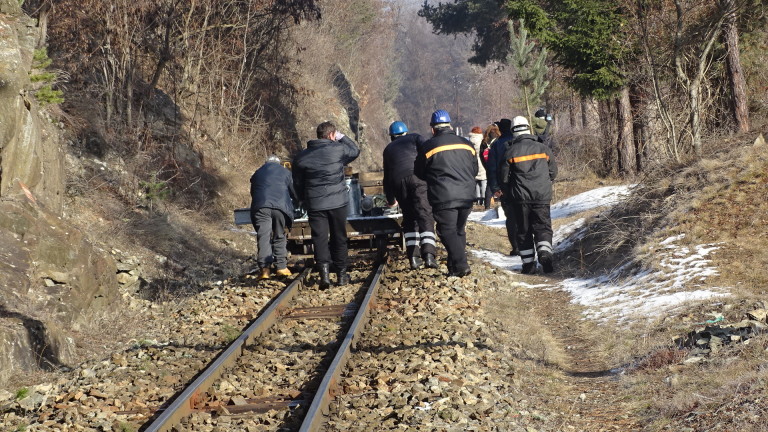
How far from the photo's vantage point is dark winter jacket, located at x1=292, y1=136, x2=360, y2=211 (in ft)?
38.4

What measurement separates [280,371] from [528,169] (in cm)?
588

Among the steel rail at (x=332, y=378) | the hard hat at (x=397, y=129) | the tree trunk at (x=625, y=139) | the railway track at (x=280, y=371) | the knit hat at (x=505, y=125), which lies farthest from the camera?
the tree trunk at (x=625, y=139)

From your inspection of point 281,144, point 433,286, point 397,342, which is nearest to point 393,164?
point 433,286

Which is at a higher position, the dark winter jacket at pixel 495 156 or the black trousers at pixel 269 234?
the dark winter jacket at pixel 495 156

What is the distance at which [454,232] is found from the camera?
11.6 metres

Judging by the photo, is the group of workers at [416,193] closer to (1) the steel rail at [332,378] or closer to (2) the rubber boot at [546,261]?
(2) the rubber boot at [546,261]

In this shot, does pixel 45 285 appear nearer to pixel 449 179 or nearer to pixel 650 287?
pixel 449 179

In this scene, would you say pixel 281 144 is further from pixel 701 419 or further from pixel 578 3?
pixel 701 419

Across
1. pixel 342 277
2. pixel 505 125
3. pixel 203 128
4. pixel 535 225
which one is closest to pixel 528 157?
pixel 535 225

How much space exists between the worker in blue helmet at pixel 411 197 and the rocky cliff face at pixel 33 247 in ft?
12.9

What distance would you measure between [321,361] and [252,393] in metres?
1.03

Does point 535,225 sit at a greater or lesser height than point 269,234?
lesser

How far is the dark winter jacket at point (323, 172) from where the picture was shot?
11695 millimetres

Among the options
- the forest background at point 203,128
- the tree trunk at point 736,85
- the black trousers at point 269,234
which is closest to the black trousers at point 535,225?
the forest background at point 203,128
